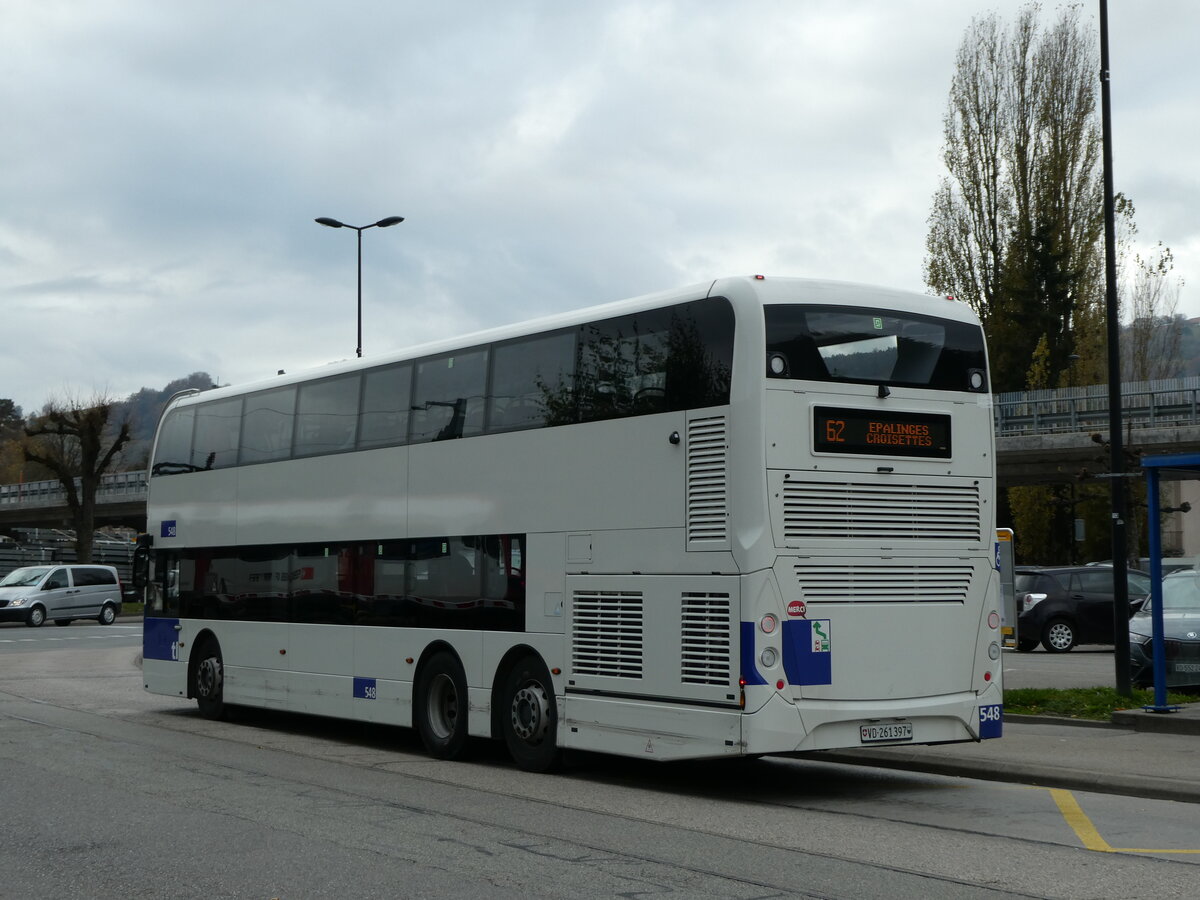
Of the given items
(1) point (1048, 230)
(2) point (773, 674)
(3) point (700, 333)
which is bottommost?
(2) point (773, 674)

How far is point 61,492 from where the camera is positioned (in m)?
83.9

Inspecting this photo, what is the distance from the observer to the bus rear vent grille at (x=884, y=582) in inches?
431

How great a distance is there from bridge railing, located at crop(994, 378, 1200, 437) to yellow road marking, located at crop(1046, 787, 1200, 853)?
119ft

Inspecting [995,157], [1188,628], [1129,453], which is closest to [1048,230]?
[995,157]

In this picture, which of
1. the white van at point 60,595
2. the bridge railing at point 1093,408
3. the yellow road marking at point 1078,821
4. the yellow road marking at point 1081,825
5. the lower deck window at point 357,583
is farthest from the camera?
the bridge railing at point 1093,408

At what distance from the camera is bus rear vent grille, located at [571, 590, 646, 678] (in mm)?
11711

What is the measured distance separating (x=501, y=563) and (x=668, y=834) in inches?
178

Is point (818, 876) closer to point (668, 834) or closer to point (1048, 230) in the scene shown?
point (668, 834)

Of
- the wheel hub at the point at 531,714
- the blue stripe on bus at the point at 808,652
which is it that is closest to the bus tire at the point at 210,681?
A: the wheel hub at the point at 531,714

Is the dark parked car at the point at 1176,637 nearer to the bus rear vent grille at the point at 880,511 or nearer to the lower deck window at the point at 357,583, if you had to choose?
the bus rear vent grille at the point at 880,511

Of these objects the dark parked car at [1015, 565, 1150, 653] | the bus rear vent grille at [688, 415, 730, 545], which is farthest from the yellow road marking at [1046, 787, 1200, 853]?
the dark parked car at [1015, 565, 1150, 653]

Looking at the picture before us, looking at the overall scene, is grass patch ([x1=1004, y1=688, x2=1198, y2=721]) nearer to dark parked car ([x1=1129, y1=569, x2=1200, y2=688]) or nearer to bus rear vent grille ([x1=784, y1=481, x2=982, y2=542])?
dark parked car ([x1=1129, y1=569, x2=1200, y2=688])

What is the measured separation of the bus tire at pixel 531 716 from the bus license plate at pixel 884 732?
9.10 ft

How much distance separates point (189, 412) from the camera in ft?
62.5
